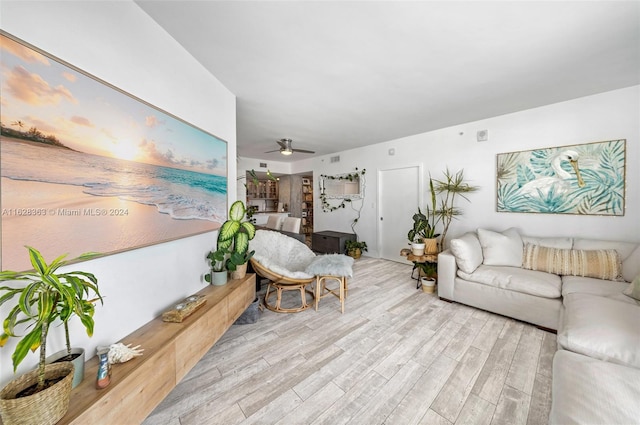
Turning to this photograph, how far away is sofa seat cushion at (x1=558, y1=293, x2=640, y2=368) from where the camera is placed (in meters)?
1.19

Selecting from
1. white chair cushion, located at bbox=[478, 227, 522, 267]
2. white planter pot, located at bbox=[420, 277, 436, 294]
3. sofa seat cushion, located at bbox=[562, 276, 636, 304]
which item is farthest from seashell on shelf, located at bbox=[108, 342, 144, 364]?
white chair cushion, located at bbox=[478, 227, 522, 267]

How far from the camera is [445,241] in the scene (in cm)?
386

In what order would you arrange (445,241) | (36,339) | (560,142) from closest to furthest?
Answer: (36,339) < (560,142) < (445,241)

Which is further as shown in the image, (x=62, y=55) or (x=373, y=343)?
(x=373, y=343)

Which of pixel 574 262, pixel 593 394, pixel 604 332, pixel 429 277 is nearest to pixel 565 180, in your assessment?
pixel 574 262

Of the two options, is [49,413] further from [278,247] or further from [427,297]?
[427,297]

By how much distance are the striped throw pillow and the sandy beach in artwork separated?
3809mm

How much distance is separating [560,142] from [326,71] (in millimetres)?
3083

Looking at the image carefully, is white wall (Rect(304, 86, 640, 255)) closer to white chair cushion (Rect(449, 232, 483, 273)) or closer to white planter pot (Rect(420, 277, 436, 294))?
white chair cushion (Rect(449, 232, 483, 273))

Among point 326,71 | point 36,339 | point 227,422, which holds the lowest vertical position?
point 227,422

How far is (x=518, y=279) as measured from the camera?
2355mm

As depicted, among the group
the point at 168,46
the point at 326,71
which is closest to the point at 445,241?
the point at 326,71

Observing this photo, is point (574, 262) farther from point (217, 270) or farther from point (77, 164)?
point (77, 164)

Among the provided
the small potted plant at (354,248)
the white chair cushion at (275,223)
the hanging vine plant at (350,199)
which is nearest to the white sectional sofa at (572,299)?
the small potted plant at (354,248)
